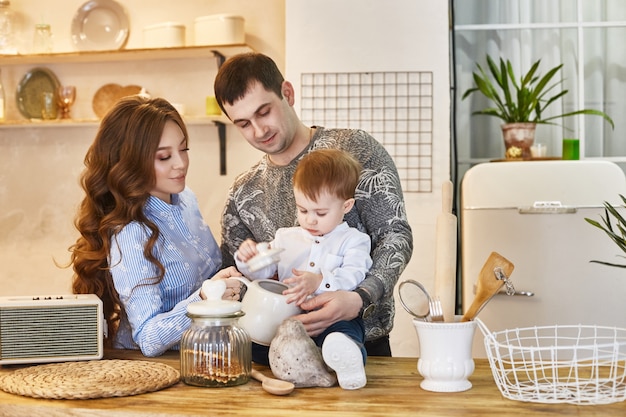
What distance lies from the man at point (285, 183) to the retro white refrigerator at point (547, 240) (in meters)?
1.31

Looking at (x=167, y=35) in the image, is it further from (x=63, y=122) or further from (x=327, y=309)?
(x=327, y=309)

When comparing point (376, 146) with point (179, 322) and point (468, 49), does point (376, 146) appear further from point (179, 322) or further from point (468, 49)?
point (468, 49)

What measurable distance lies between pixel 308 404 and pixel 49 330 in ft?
2.14

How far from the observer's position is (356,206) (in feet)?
7.13

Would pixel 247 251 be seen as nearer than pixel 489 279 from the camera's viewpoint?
No

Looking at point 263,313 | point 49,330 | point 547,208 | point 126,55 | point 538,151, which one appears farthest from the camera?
point 126,55

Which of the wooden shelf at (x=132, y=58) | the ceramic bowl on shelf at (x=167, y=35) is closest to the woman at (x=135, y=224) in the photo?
the wooden shelf at (x=132, y=58)

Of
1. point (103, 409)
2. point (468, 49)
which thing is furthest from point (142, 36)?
point (103, 409)

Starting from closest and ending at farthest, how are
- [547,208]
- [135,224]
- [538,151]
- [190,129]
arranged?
[135,224] → [547,208] → [538,151] → [190,129]

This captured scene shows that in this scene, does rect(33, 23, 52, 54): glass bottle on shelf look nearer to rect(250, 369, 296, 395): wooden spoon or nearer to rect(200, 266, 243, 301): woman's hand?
rect(200, 266, 243, 301): woman's hand

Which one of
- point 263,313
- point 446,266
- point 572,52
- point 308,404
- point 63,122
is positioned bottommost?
point 308,404

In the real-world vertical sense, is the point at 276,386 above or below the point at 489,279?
below

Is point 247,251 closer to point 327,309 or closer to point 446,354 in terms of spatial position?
point 327,309

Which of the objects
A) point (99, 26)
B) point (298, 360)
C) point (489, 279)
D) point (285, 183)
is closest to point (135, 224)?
point (285, 183)
